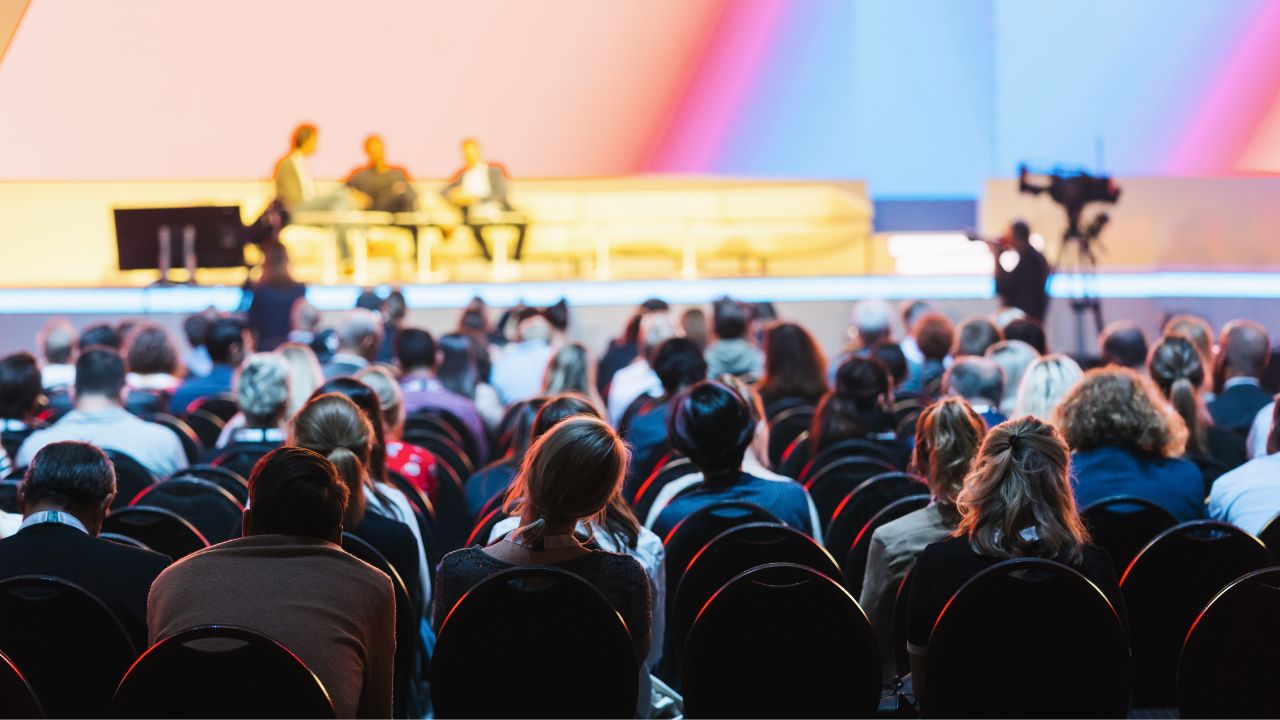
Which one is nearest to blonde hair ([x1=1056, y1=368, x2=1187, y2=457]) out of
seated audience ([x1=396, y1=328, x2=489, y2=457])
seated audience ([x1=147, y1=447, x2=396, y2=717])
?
seated audience ([x1=147, y1=447, x2=396, y2=717])

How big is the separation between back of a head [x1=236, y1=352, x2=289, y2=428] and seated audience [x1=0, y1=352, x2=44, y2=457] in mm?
862

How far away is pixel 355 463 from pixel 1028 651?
158cm

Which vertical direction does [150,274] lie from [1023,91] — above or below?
below

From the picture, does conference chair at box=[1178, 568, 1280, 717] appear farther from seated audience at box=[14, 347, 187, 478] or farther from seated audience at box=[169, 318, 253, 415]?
seated audience at box=[169, 318, 253, 415]

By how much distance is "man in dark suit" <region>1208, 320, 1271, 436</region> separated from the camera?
15.9 ft

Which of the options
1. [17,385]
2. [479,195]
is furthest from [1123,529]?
[479,195]

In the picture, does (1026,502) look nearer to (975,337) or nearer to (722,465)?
(722,465)

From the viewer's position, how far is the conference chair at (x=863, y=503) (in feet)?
11.5

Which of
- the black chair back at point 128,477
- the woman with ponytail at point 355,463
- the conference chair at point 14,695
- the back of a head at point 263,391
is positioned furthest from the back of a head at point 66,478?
the back of a head at point 263,391

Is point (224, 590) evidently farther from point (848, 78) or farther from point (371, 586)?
point (848, 78)

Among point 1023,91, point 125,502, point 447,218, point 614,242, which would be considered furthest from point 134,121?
point 125,502

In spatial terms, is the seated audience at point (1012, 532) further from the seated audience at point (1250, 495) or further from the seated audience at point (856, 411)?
the seated audience at point (856, 411)

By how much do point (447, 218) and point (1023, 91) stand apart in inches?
254

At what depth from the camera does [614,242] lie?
1344 centimetres
